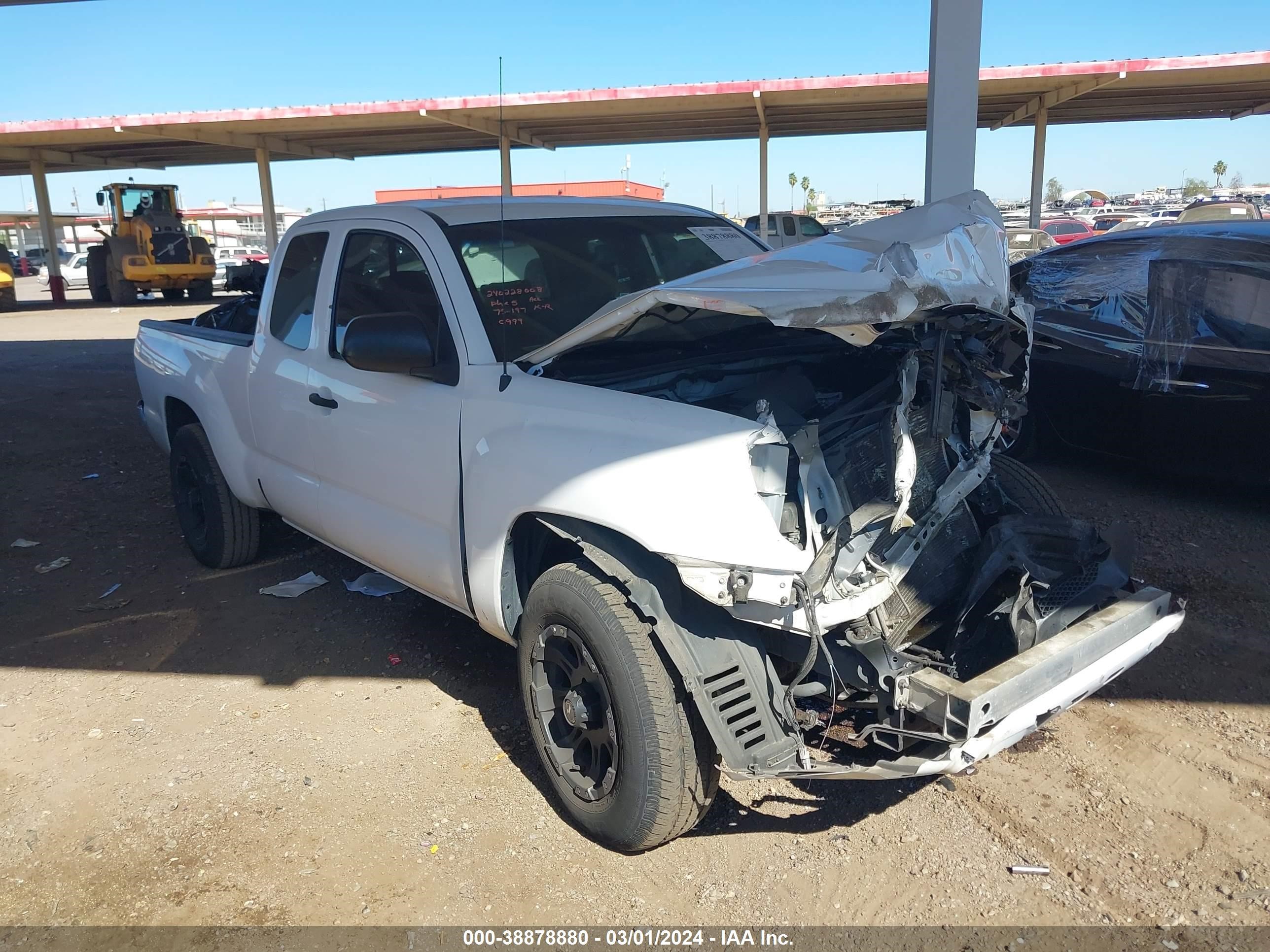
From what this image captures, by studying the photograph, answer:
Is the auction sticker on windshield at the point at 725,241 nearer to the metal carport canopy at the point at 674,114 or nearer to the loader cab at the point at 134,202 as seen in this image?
the metal carport canopy at the point at 674,114

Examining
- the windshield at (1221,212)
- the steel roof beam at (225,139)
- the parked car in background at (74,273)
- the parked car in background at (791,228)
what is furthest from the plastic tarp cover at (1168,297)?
the parked car in background at (74,273)

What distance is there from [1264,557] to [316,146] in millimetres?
28786

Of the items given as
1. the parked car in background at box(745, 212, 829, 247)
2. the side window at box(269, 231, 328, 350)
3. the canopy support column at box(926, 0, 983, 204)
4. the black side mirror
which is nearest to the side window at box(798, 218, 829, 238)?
the parked car in background at box(745, 212, 829, 247)

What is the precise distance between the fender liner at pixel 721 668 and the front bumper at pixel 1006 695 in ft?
0.35

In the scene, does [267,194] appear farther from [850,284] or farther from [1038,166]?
[850,284]

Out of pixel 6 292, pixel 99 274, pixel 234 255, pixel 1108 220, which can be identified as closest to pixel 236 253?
pixel 234 255

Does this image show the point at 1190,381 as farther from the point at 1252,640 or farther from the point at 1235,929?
the point at 1235,929

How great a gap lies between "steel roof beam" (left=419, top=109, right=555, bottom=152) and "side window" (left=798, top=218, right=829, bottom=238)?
295 inches

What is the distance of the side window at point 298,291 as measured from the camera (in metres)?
4.24

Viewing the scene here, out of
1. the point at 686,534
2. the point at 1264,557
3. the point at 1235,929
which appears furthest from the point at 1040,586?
the point at 1264,557

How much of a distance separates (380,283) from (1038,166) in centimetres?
2475

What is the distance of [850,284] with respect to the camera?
2.59 m

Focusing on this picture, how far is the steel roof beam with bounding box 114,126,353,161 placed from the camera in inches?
936

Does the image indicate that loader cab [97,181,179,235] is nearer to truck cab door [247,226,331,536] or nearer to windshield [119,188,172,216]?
windshield [119,188,172,216]
